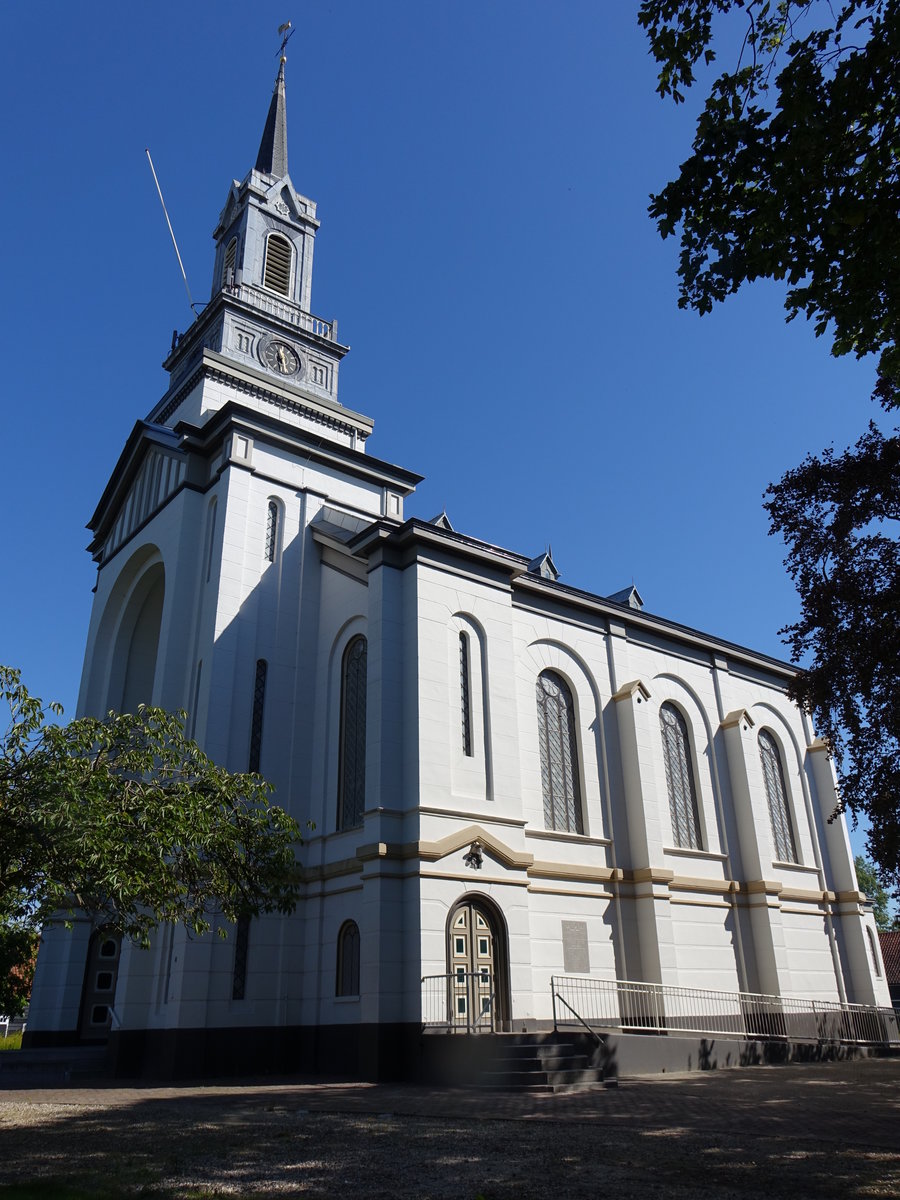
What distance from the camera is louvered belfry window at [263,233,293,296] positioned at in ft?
107

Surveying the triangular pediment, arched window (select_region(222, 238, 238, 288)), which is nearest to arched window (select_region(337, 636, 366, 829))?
the triangular pediment

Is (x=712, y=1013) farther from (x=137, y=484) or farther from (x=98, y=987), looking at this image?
(x=137, y=484)

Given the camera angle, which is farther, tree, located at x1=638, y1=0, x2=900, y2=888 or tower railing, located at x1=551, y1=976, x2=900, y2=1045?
tower railing, located at x1=551, y1=976, x2=900, y2=1045

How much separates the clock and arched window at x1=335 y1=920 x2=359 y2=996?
18287mm

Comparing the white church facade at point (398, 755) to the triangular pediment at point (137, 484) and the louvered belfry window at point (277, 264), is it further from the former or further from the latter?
the louvered belfry window at point (277, 264)

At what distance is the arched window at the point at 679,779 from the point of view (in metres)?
25.5

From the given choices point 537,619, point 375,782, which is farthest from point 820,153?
point 537,619

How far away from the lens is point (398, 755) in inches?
760

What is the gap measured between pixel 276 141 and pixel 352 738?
27.8 m

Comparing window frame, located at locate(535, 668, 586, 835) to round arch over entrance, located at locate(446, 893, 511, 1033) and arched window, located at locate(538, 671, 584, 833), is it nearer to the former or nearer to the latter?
arched window, located at locate(538, 671, 584, 833)

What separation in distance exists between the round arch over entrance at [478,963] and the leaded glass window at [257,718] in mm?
5895

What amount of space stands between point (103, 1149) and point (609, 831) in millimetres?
16060

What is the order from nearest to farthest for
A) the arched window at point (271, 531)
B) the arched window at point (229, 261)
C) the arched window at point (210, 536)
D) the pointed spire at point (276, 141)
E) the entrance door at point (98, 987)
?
the arched window at point (210, 536), the arched window at point (271, 531), the entrance door at point (98, 987), the arched window at point (229, 261), the pointed spire at point (276, 141)

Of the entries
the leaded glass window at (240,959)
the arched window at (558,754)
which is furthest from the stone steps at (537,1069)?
the arched window at (558,754)
